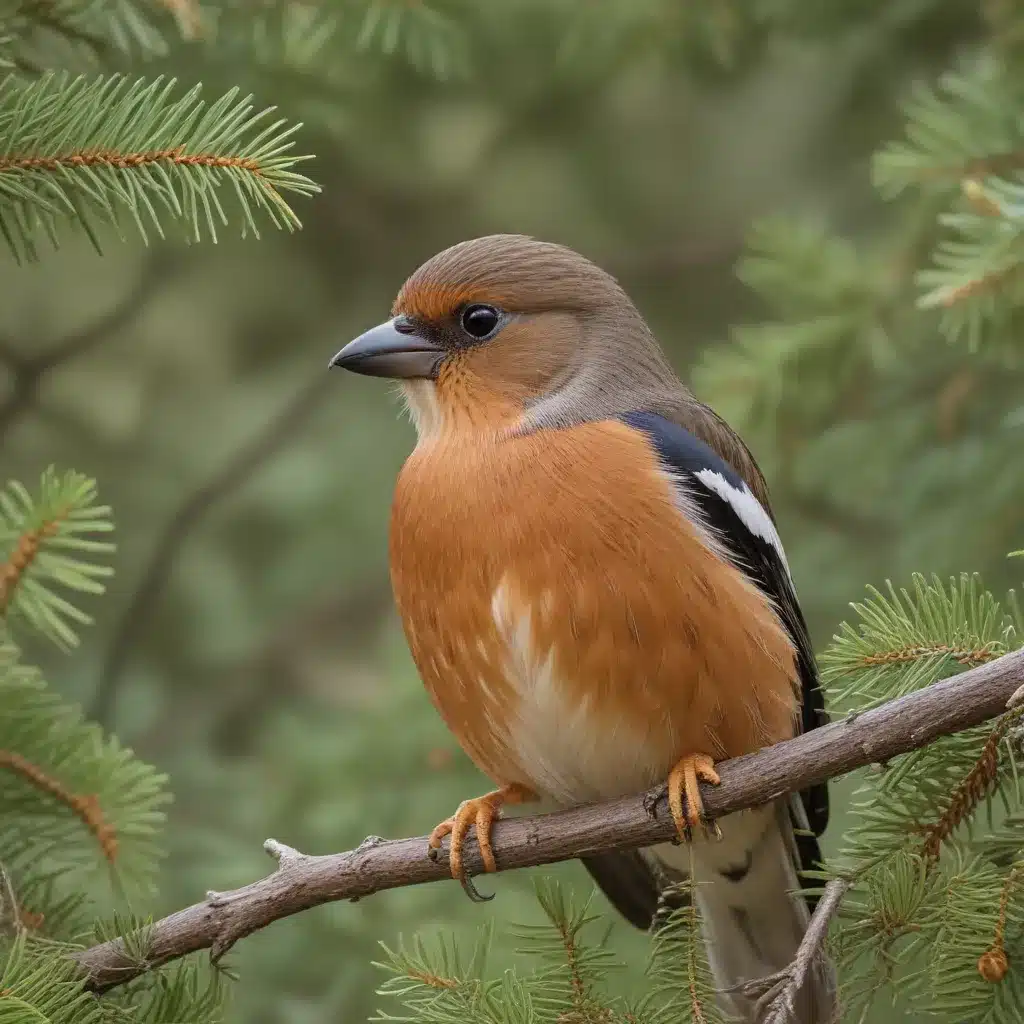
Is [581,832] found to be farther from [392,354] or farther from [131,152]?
[131,152]

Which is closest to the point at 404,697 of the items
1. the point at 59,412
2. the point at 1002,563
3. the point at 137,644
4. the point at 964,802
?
the point at 137,644

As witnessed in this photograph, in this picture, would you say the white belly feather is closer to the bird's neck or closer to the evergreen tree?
the bird's neck

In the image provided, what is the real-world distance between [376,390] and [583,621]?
11.4ft

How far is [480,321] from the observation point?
165 inches

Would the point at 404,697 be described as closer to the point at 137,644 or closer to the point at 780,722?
the point at 137,644

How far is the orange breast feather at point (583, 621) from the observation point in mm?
3463

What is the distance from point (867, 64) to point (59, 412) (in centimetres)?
340

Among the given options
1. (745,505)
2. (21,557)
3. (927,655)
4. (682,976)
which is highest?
(21,557)

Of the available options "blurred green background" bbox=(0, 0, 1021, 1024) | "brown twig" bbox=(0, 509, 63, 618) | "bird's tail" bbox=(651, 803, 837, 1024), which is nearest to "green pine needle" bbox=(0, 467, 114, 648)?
"brown twig" bbox=(0, 509, 63, 618)

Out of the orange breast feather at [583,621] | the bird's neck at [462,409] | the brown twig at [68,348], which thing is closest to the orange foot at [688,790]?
the orange breast feather at [583,621]

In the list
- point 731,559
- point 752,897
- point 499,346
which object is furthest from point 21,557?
point 752,897

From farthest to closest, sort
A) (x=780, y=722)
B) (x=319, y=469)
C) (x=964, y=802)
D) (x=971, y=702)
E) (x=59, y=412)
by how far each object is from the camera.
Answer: (x=319, y=469)
(x=59, y=412)
(x=780, y=722)
(x=964, y=802)
(x=971, y=702)

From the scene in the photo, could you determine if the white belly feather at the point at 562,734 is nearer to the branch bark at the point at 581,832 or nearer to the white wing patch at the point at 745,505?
Result: the branch bark at the point at 581,832

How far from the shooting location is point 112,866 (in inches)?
129
